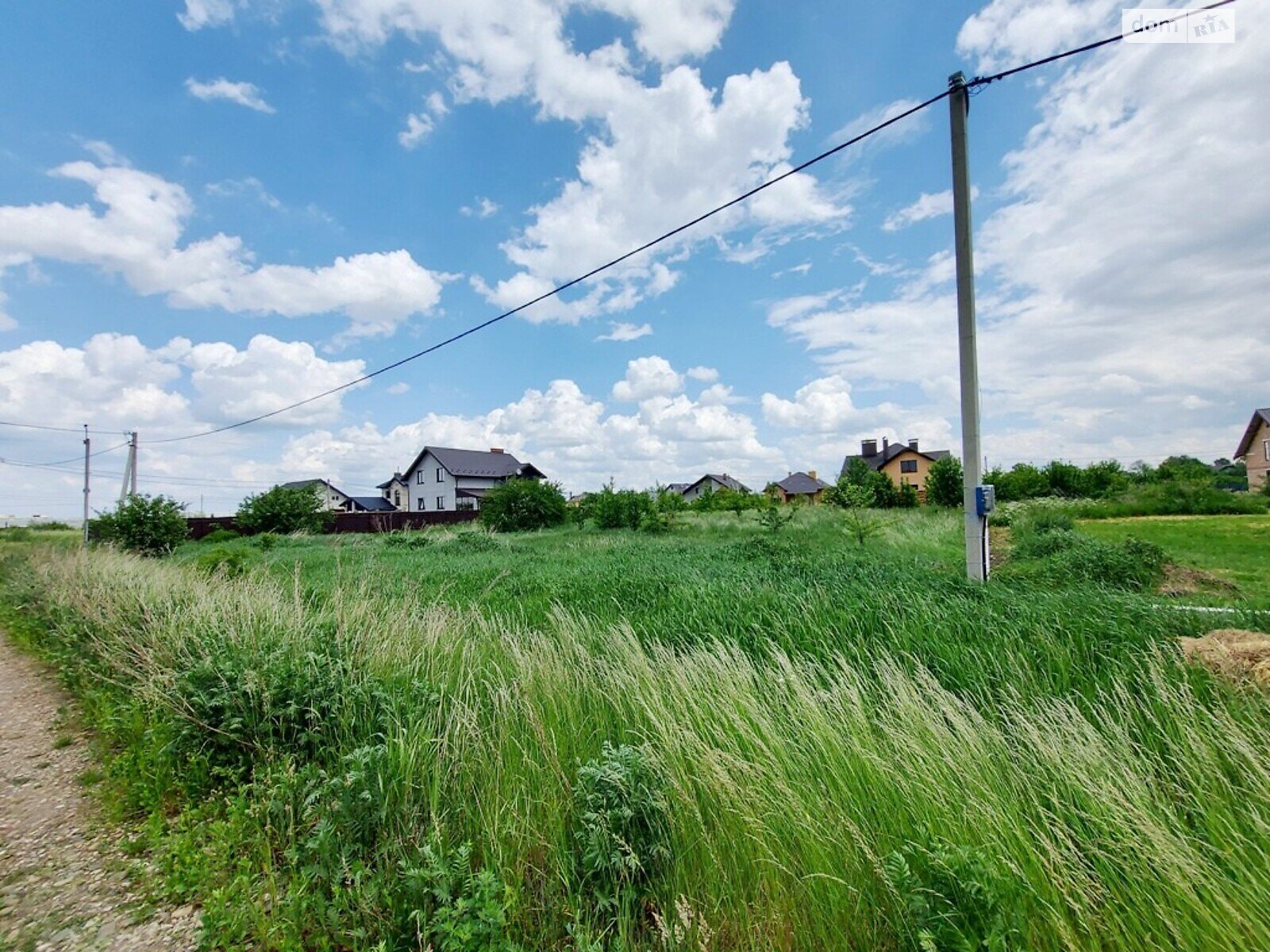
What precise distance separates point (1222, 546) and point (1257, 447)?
39588 millimetres

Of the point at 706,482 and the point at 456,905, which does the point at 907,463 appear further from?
the point at 456,905

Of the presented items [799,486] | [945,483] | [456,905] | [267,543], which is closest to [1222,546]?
[456,905]

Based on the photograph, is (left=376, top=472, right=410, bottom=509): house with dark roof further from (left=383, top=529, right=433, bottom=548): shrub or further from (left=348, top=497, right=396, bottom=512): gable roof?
(left=383, top=529, right=433, bottom=548): shrub

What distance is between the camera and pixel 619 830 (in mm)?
2084

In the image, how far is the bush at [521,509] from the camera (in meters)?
27.8

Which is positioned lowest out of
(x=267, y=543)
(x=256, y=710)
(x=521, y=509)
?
(x=267, y=543)

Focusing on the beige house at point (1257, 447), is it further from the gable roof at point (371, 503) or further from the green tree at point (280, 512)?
the gable roof at point (371, 503)

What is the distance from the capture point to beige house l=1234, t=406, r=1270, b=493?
3472 cm

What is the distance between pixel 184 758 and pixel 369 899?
2.32 m

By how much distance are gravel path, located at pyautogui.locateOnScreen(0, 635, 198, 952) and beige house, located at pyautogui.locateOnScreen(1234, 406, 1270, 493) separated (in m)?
51.3

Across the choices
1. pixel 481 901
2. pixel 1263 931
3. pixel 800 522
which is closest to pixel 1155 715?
pixel 1263 931

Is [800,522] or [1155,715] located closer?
[1155,715]

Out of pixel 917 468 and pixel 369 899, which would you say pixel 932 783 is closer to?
pixel 369 899

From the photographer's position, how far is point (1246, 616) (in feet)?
12.7
